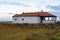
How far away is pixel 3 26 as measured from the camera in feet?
145

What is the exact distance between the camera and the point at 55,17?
5066cm

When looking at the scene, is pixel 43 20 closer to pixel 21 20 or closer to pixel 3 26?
pixel 21 20

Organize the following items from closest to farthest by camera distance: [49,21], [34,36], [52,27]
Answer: [34,36]
[52,27]
[49,21]

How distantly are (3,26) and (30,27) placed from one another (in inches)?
242

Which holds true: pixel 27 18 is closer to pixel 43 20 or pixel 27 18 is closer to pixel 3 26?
pixel 43 20

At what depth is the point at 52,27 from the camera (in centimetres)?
4269

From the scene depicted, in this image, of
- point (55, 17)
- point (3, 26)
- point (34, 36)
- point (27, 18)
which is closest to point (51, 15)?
point (55, 17)

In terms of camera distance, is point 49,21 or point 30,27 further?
point 49,21

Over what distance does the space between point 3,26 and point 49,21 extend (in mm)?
12034

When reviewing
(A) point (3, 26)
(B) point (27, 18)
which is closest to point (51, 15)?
(B) point (27, 18)

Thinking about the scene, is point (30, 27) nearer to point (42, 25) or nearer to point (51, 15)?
point (42, 25)

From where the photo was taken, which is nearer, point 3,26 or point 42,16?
point 3,26

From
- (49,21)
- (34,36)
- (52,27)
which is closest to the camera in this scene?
(34,36)

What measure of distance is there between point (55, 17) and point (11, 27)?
508 inches
